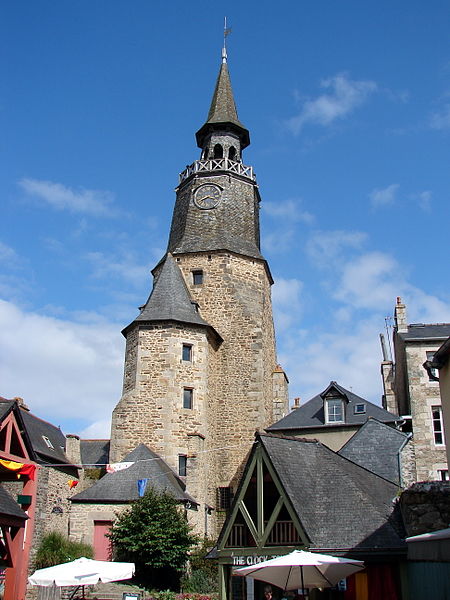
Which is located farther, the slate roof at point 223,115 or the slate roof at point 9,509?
the slate roof at point 223,115

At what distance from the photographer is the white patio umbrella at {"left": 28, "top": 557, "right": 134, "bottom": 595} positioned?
516 inches

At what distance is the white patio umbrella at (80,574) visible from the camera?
1312cm

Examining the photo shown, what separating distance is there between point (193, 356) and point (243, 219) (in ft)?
30.1

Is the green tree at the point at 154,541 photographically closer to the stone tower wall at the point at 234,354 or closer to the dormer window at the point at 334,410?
the stone tower wall at the point at 234,354

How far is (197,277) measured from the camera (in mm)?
31625

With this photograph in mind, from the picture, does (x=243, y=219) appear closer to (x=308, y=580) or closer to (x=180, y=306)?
(x=180, y=306)

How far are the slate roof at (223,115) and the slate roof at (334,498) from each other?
977 inches

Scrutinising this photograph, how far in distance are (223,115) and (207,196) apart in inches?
272

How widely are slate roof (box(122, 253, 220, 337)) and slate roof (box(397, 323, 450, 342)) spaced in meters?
8.49

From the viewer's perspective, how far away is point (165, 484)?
23.0 meters

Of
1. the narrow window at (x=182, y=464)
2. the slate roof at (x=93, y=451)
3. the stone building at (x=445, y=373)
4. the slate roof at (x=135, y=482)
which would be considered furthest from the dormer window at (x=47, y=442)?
the stone building at (x=445, y=373)

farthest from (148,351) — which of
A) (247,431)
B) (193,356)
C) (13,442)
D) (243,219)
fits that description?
(13,442)

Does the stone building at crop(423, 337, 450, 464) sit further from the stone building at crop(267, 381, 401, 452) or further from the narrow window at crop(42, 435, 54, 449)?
the narrow window at crop(42, 435, 54, 449)

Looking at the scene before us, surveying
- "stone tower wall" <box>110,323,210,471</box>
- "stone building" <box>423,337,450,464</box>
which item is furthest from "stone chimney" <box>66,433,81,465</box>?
"stone building" <box>423,337,450,464</box>
